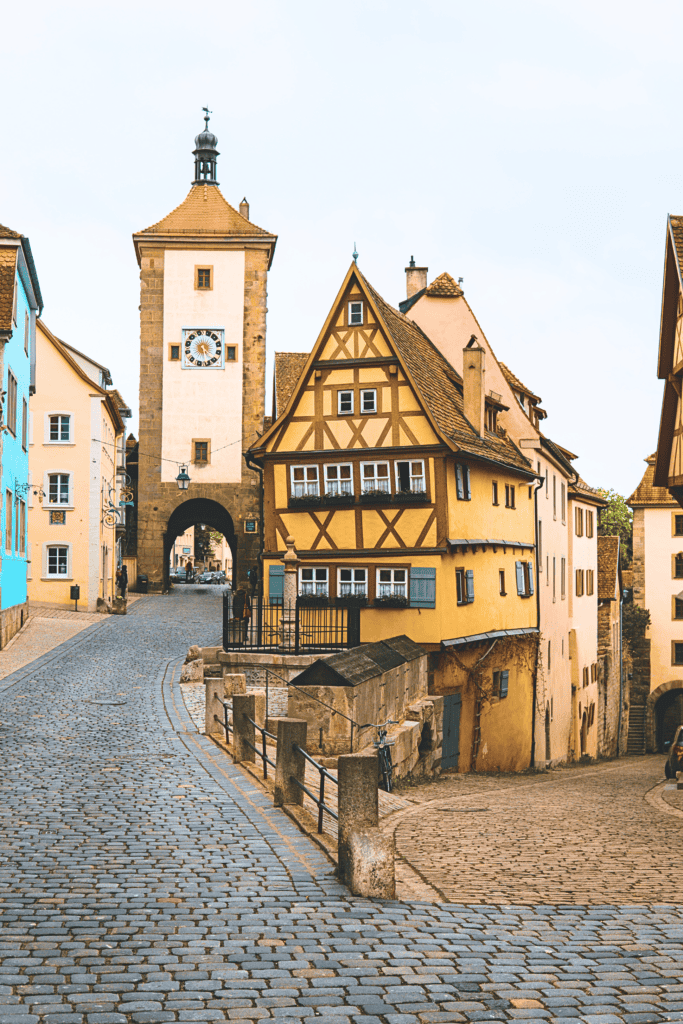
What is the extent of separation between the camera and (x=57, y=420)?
4659cm

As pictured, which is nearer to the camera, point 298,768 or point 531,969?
point 531,969

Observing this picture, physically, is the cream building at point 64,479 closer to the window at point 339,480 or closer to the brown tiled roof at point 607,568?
the window at point 339,480

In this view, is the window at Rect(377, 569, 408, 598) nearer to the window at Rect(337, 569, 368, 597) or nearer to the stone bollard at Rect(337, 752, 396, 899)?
the window at Rect(337, 569, 368, 597)

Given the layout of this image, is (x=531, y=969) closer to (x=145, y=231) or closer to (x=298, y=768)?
(x=298, y=768)

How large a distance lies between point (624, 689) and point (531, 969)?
166 ft

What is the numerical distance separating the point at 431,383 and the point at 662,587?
100 ft

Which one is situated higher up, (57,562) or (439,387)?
(439,387)

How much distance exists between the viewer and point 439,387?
30453 mm

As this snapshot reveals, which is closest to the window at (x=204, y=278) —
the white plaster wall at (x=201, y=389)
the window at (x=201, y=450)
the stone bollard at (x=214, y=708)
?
the white plaster wall at (x=201, y=389)

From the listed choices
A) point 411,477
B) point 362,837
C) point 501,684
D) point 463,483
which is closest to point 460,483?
point 463,483

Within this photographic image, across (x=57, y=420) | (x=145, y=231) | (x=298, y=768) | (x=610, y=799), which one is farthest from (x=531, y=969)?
(x=145, y=231)

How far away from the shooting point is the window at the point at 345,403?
28.8m

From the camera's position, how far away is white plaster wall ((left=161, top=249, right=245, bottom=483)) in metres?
54.4

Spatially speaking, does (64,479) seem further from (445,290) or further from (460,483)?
(460,483)
